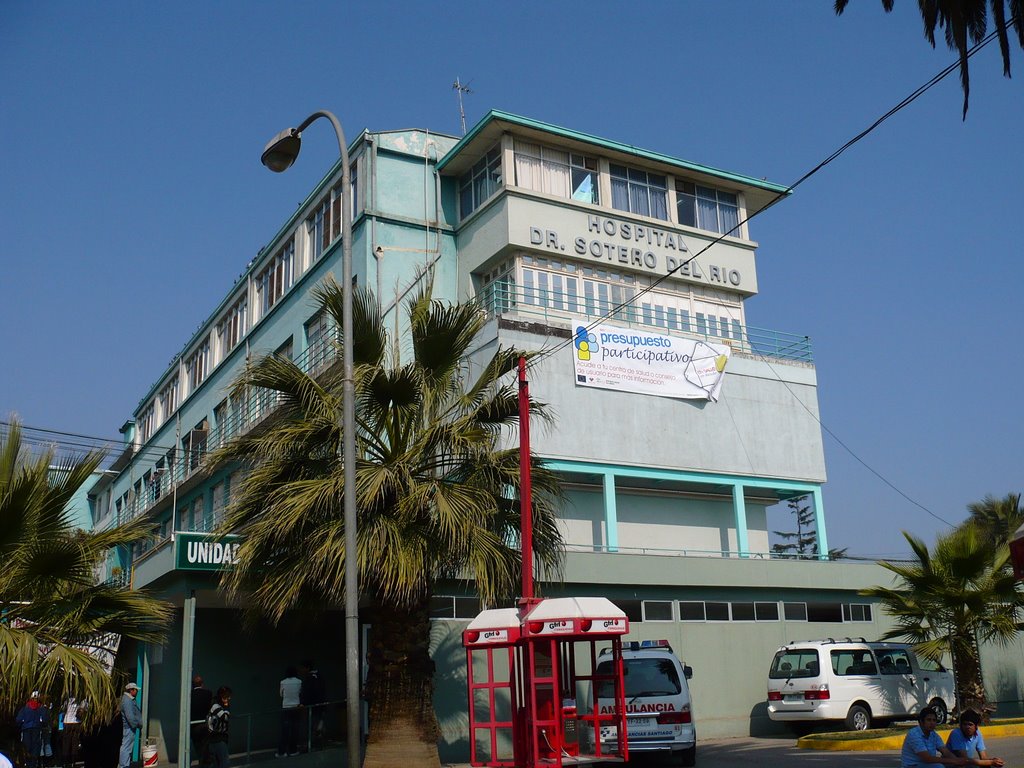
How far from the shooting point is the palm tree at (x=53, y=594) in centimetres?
1088

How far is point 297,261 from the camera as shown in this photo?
112 ft

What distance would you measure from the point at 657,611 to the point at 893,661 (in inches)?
197

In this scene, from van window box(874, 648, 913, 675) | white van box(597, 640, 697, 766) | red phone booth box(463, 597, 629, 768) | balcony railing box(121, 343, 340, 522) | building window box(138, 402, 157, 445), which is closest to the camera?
red phone booth box(463, 597, 629, 768)

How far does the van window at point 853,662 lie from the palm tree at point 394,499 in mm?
8003

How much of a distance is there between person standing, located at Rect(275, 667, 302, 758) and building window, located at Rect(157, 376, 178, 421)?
1228 inches

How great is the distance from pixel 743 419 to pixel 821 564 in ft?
17.8

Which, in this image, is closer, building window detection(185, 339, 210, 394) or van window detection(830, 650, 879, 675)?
van window detection(830, 650, 879, 675)

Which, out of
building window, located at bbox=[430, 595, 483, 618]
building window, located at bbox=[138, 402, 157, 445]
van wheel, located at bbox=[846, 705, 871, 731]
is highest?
building window, located at bbox=[138, 402, 157, 445]

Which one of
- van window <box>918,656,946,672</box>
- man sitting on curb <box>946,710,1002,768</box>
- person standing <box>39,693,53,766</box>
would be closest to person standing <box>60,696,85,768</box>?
person standing <box>39,693,53,766</box>

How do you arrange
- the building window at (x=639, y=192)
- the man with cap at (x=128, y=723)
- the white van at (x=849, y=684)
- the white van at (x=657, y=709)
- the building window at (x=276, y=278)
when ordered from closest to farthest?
the white van at (x=657, y=709) < the man with cap at (x=128, y=723) < the white van at (x=849, y=684) < the building window at (x=639, y=192) < the building window at (x=276, y=278)

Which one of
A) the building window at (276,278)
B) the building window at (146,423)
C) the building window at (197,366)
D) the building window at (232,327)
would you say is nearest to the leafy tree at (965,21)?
the building window at (276,278)

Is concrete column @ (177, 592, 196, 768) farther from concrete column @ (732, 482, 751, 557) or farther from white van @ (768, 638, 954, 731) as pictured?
concrete column @ (732, 482, 751, 557)

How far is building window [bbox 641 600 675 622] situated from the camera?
2319cm

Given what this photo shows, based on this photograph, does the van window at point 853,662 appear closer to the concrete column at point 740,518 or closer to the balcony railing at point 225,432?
the concrete column at point 740,518
